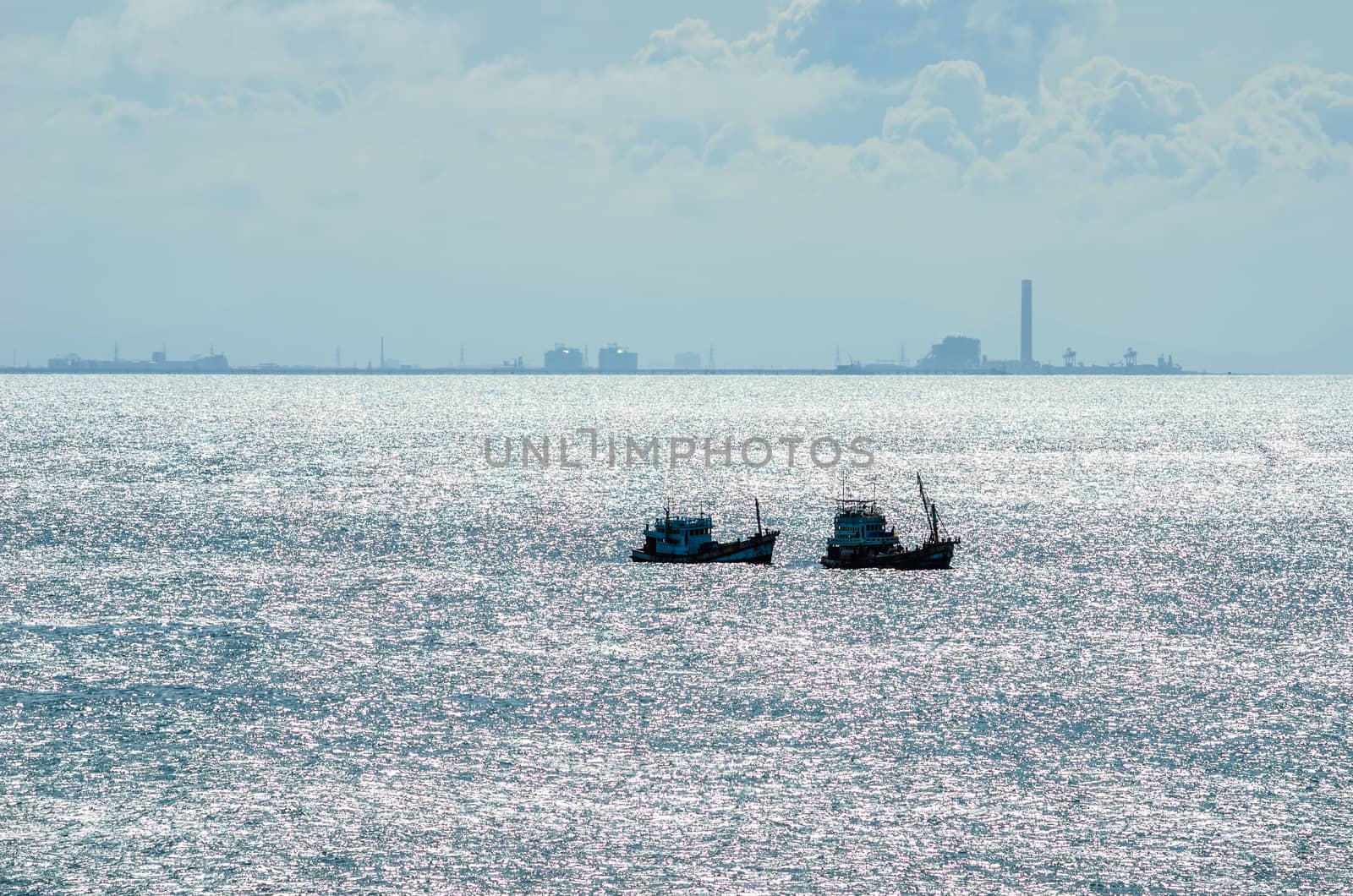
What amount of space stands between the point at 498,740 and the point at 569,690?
419 inches

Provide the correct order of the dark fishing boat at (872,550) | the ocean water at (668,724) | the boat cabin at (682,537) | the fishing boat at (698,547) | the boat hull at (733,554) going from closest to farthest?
the ocean water at (668,724) → the dark fishing boat at (872,550) → the boat hull at (733,554) → the fishing boat at (698,547) → the boat cabin at (682,537)

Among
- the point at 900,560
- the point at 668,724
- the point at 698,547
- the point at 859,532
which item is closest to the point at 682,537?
the point at 698,547

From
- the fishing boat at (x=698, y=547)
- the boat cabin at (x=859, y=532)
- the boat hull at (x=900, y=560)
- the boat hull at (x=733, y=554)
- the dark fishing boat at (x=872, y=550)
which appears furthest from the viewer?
the fishing boat at (x=698, y=547)

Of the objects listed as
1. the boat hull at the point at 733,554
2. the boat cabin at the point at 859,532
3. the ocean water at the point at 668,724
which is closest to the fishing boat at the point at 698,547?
the boat hull at the point at 733,554

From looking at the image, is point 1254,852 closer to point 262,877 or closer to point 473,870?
point 473,870

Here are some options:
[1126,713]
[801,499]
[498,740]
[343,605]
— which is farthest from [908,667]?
[801,499]

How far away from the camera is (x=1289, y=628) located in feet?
338

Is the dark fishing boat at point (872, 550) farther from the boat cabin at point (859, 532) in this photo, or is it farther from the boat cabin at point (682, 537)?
the boat cabin at point (682, 537)

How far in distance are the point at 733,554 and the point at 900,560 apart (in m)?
14.7

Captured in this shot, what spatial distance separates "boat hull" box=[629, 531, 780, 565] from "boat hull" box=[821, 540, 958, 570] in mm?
5342

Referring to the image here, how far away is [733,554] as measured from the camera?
426 feet

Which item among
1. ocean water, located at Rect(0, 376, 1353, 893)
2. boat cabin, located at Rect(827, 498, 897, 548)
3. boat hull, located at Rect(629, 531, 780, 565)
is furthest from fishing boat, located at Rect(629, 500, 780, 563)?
boat cabin, located at Rect(827, 498, 897, 548)

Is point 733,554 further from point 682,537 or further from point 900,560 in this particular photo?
point 900,560

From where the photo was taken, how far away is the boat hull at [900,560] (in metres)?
128
